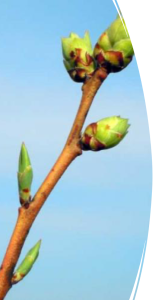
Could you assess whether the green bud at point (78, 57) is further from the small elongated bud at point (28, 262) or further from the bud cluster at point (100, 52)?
the small elongated bud at point (28, 262)

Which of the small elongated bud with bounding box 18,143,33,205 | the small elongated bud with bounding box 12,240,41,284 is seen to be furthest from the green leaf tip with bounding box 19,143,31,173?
the small elongated bud with bounding box 12,240,41,284

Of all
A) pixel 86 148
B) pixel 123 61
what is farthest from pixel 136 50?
pixel 86 148

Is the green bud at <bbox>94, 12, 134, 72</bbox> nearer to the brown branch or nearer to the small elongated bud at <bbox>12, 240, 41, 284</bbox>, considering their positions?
the brown branch

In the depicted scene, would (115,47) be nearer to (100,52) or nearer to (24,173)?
(100,52)

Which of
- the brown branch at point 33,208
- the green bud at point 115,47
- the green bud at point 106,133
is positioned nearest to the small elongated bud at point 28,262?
the brown branch at point 33,208

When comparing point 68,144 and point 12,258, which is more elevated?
point 68,144

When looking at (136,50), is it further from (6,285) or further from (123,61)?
(6,285)
